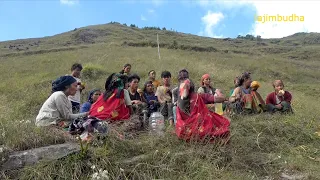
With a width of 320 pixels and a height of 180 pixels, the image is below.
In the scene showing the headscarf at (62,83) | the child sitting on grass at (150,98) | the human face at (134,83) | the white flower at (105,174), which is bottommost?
the white flower at (105,174)

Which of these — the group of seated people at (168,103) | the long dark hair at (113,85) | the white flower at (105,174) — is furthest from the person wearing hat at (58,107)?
the white flower at (105,174)

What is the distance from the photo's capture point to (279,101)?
255 inches

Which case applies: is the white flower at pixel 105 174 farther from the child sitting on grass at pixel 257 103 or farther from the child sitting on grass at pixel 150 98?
the child sitting on grass at pixel 257 103

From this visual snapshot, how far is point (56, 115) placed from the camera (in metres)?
4.23

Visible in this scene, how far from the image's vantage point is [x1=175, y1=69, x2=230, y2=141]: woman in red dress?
4.21 metres

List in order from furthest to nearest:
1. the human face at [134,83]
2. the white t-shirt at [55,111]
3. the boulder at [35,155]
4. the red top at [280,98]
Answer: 1. the red top at [280,98]
2. the human face at [134,83]
3. the white t-shirt at [55,111]
4. the boulder at [35,155]

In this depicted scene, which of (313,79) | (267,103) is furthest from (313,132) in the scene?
(313,79)

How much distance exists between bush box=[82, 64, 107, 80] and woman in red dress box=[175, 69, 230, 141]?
27.8ft

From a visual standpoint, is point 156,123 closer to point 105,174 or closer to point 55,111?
point 55,111

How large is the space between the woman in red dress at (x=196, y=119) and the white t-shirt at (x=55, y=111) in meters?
1.34

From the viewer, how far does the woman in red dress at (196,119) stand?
13.8ft

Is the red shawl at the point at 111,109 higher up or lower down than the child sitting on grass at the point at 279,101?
higher up

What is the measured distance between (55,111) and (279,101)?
4.15 m

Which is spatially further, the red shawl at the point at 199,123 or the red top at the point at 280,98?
the red top at the point at 280,98
